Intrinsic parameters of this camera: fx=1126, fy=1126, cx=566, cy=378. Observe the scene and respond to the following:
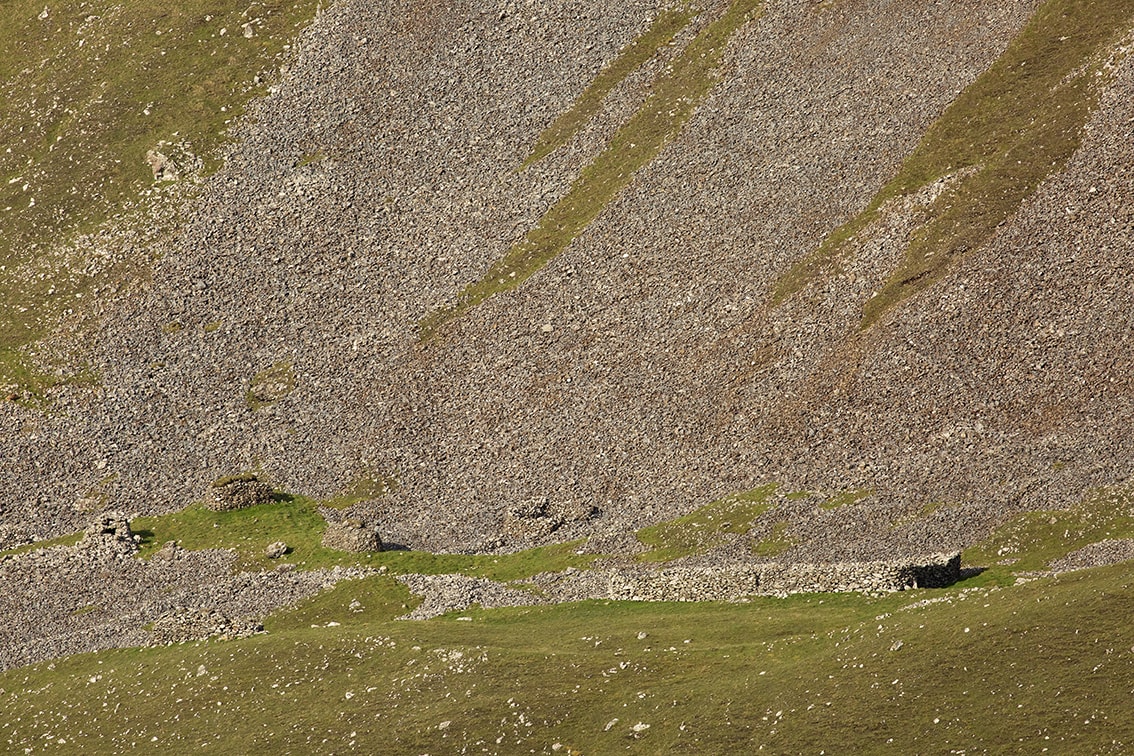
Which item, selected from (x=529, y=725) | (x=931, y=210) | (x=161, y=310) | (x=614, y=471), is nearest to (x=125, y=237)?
(x=161, y=310)

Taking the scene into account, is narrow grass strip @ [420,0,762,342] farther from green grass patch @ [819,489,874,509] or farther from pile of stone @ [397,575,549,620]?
green grass patch @ [819,489,874,509]

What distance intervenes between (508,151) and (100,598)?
5692 cm

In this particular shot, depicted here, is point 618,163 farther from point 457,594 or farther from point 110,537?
point 110,537

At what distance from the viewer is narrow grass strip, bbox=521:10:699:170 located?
10838cm

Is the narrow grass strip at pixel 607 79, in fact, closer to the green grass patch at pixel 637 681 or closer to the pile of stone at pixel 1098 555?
the green grass patch at pixel 637 681

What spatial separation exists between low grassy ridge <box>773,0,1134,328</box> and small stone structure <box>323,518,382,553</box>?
34.2 m

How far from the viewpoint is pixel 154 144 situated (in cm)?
11512

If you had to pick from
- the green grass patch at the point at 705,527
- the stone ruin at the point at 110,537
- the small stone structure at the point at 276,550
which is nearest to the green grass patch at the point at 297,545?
the small stone structure at the point at 276,550

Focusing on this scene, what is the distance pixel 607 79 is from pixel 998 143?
39615 mm

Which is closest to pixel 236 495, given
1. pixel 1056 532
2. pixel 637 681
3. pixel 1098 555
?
pixel 637 681

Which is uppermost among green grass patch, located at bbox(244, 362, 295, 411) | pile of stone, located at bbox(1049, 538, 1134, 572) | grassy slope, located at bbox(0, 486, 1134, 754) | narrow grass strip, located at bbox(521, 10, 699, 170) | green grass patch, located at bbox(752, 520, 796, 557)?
narrow grass strip, located at bbox(521, 10, 699, 170)

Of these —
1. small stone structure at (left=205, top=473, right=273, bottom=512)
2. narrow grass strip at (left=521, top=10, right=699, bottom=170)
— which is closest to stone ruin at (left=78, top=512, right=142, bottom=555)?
small stone structure at (left=205, top=473, right=273, bottom=512)

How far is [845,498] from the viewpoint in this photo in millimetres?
67000

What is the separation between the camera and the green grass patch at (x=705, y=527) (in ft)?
220
